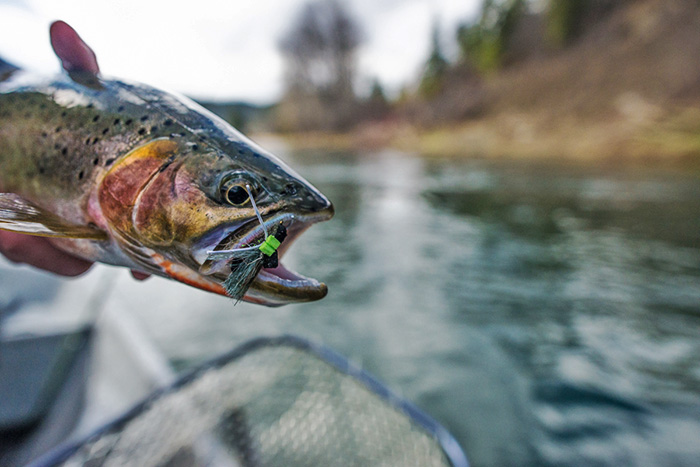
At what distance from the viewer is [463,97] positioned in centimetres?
3938

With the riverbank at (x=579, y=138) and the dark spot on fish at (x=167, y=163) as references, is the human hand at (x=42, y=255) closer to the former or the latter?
the dark spot on fish at (x=167, y=163)


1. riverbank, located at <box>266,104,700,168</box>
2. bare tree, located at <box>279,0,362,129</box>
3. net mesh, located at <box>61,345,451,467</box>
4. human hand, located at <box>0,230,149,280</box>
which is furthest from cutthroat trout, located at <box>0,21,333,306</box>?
bare tree, located at <box>279,0,362,129</box>

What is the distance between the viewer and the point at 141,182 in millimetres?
1064

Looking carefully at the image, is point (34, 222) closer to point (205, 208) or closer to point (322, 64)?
point (205, 208)

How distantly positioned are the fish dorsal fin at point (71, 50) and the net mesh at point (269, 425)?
1.56 metres

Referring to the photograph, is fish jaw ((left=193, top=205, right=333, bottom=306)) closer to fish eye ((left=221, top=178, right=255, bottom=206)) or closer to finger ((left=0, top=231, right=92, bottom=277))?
fish eye ((left=221, top=178, right=255, bottom=206))

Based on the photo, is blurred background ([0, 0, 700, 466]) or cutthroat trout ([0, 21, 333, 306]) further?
blurred background ([0, 0, 700, 466])

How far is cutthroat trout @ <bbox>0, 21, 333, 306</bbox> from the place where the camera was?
100 centimetres

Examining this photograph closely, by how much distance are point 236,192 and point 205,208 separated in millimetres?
90

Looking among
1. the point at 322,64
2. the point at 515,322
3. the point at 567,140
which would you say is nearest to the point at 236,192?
the point at 515,322

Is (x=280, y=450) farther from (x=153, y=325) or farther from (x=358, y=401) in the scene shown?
(x=153, y=325)

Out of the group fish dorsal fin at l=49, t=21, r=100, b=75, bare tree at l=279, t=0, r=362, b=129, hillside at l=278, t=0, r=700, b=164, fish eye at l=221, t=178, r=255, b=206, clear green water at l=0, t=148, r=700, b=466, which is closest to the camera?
fish eye at l=221, t=178, r=255, b=206

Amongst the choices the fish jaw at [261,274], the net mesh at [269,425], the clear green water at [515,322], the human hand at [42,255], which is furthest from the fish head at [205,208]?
the clear green water at [515,322]

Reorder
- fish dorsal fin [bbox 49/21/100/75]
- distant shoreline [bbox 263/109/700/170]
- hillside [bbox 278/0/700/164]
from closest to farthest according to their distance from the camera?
fish dorsal fin [bbox 49/21/100/75]
distant shoreline [bbox 263/109/700/170]
hillside [bbox 278/0/700/164]
